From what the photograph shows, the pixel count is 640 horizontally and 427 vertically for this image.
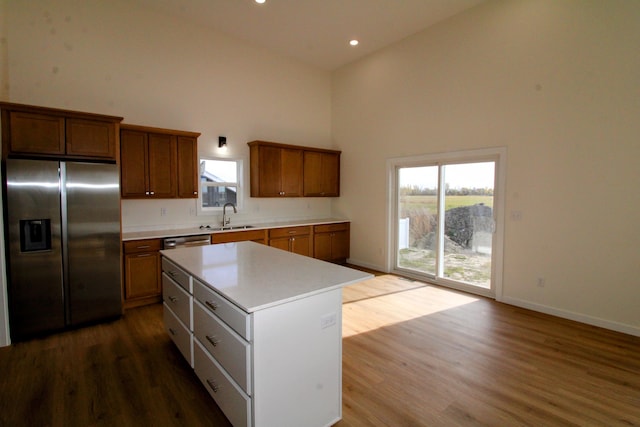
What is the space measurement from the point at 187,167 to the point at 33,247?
190 cm

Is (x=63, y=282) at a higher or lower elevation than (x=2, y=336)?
higher

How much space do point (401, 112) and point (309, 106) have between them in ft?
6.43

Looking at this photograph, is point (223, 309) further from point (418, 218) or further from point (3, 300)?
point (418, 218)

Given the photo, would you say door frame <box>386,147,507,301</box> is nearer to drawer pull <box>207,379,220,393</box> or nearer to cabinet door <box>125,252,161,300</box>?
drawer pull <box>207,379,220,393</box>

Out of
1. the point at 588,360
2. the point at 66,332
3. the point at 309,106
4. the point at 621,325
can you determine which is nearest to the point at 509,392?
the point at 588,360

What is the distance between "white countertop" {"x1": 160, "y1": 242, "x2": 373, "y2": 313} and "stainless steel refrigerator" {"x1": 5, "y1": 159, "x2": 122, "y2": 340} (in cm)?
127

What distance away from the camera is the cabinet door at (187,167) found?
4.25 metres

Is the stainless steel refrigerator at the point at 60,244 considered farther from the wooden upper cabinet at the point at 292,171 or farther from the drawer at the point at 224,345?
the wooden upper cabinet at the point at 292,171

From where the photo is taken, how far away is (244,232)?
4656 millimetres

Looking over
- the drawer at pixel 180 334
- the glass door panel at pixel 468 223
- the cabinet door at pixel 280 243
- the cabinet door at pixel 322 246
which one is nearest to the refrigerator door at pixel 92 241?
the drawer at pixel 180 334

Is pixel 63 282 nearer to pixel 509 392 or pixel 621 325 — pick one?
pixel 509 392

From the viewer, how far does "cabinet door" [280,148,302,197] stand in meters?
5.45

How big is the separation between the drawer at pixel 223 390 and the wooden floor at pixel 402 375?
0.21 meters

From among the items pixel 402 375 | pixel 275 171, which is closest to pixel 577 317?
pixel 402 375
